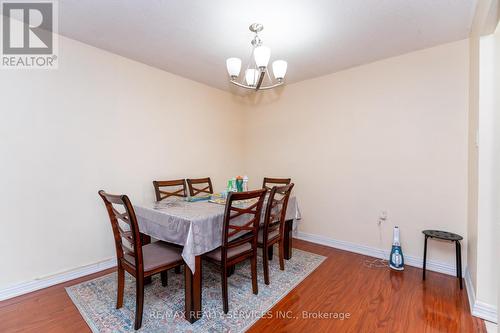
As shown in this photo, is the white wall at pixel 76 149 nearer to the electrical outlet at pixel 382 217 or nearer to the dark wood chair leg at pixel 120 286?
the dark wood chair leg at pixel 120 286

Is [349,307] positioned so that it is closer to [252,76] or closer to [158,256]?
[158,256]

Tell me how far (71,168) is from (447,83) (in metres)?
3.97

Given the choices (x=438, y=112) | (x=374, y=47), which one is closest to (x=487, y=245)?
(x=438, y=112)

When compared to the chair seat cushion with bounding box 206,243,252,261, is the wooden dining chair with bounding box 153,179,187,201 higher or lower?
higher

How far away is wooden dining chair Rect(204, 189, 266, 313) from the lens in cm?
174

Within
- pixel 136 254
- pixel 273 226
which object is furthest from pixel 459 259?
pixel 136 254

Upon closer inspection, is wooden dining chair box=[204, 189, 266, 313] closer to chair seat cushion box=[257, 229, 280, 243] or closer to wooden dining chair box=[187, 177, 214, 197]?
chair seat cushion box=[257, 229, 280, 243]

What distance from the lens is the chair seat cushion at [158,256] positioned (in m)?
1.67

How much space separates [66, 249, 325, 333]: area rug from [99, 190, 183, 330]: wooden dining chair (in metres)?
0.14

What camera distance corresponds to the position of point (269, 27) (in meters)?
2.10

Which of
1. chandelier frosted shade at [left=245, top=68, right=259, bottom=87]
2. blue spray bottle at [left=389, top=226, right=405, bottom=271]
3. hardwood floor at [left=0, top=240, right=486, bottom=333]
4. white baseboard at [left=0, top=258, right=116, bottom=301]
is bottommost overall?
hardwood floor at [left=0, top=240, right=486, bottom=333]

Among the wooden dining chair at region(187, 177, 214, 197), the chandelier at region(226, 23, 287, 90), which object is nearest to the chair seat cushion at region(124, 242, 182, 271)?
the wooden dining chair at region(187, 177, 214, 197)

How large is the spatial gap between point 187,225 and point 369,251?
95.3 inches

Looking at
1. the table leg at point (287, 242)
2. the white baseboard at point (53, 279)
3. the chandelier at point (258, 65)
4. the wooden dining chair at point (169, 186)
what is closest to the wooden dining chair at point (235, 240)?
the table leg at point (287, 242)
